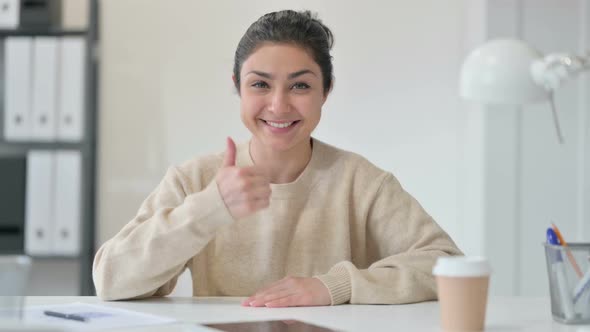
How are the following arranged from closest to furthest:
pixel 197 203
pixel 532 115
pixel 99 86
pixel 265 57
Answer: pixel 197 203 < pixel 265 57 < pixel 532 115 < pixel 99 86

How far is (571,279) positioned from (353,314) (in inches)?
Result: 14.7

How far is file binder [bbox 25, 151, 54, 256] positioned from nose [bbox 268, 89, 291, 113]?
1.62 meters

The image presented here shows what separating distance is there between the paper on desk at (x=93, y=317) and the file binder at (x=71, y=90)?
5.86 feet

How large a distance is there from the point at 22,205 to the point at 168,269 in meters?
1.78

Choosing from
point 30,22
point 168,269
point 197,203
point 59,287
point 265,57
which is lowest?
point 59,287

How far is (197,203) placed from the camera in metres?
1.62

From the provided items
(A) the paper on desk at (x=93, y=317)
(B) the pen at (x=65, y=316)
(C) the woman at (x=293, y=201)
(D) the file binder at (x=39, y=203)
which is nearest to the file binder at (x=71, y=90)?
(D) the file binder at (x=39, y=203)

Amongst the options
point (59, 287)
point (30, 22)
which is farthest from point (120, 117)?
point (59, 287)

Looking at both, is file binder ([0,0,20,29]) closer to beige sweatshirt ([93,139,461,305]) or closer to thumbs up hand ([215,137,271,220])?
beige sweatshirt ([93,139,461,305])

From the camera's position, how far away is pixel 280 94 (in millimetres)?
1903

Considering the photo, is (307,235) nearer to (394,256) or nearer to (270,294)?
(394,256)

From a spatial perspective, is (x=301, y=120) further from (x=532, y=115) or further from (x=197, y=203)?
(x=532, y=115)

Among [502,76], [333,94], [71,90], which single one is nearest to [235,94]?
[333,94]

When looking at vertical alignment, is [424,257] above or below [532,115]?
below
